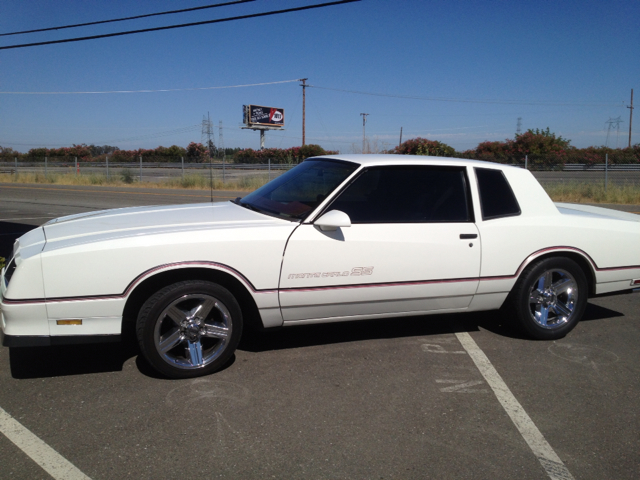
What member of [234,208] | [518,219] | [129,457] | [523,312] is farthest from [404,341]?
[129,457]

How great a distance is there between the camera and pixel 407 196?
14.5ft

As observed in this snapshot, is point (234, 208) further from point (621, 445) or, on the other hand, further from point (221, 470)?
point (621, 445)

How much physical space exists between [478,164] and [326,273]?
1.77 metres

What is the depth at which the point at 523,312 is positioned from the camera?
4645 millimetres

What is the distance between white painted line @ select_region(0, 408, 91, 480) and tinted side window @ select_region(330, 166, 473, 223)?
7.83 ft

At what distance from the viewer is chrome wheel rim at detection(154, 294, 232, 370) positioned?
3701mm

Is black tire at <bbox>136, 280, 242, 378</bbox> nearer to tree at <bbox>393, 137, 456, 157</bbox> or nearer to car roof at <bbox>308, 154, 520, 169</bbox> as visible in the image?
car roof at <bbox>308, 154, 520, 169</bbox>

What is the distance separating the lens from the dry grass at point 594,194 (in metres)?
20.3

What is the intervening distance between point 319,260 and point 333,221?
0.31 metres

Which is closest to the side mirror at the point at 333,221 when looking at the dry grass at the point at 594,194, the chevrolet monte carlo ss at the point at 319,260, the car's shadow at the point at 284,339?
the chevrolet monte carlo ss at the point at 319,260

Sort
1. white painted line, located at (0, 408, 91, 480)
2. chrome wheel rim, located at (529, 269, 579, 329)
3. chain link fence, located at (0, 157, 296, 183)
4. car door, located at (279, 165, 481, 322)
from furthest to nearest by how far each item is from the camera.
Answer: chain link fence, located at (0, 157, 296, 183) → chrome wheel rim, located at (529, 269, 579, 329) → car door, located at (279, 165, 481, 322) → white painted line, located at (0, 408, 91, 480)

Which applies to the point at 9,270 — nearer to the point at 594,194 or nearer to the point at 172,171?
the point at 594,194

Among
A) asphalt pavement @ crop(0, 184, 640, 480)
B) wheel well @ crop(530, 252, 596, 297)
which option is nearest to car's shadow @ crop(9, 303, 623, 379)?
asphalt pavement @ crop(0, 184, 640, 480)

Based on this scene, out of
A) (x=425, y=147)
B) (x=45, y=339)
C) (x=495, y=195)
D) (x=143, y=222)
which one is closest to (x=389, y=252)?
(x=495, y=195)
